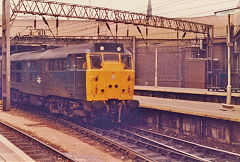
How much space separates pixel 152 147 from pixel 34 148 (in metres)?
4.59

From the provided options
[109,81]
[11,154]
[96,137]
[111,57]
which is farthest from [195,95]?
[11,154]

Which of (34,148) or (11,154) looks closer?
(11,154)

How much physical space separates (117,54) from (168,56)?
80.4 feet

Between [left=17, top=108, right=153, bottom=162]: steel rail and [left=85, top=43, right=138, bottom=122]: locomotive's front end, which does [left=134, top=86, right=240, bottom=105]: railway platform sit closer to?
[left=85, top=43, right=138, bottom=122]: locomotive's front end

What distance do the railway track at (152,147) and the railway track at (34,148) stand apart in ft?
7.96

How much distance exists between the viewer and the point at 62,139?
14.2 metres

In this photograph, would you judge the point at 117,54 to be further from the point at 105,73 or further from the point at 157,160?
the point at 157,160

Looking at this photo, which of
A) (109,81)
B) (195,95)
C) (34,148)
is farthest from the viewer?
(195,95)

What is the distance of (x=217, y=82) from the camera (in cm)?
3130

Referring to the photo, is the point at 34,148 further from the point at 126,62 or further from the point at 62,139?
the point at 126,62

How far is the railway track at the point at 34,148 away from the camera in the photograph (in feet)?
36.5

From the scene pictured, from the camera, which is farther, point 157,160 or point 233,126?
point 233,126

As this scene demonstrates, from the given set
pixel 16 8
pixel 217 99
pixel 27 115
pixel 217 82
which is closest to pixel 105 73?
pixel 27 115

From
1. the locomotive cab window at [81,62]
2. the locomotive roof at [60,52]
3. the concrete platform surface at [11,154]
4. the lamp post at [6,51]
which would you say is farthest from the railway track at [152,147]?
the lamp post at [6,51]
